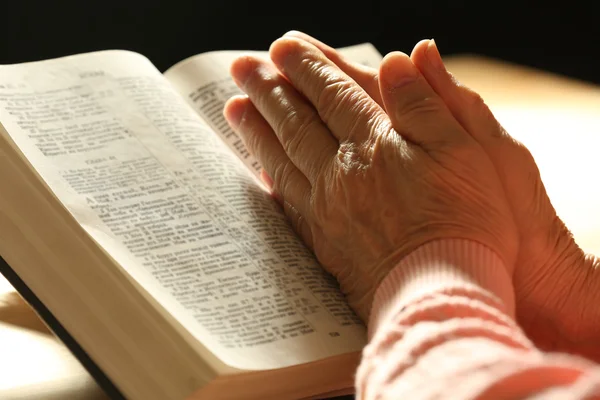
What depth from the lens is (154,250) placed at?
59 centimetres

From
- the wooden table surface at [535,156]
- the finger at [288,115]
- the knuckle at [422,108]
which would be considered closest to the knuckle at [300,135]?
the finger at [288,115]

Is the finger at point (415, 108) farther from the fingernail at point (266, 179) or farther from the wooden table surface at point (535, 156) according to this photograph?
the wooden table surface at point (535, 156)

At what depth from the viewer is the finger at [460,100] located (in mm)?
592

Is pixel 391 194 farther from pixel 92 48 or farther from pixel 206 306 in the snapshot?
pixel 92 48

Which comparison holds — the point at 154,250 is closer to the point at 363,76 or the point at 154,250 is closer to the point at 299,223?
the point at 299,223

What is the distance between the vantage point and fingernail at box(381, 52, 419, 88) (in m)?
0.61

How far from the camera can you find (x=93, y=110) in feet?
2.33

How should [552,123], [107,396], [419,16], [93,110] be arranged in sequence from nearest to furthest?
1. [107,396]
2. [93,110]
3. [552,123]
4. [419,16]

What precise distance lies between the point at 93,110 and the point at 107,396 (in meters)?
0.27

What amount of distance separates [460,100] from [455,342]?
0.22 m

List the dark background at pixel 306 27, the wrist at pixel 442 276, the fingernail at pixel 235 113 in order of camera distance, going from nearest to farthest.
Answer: the wrist at pixel 442 276, the fingernail at pixel 235 113, the dark background at pixel 306 27

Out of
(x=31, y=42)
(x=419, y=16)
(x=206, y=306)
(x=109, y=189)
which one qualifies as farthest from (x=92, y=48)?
(x=206, y=306)

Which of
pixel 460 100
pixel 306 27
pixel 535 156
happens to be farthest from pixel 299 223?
pixel 306 27

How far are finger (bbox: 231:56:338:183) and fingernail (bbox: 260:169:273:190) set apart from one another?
4 cm
